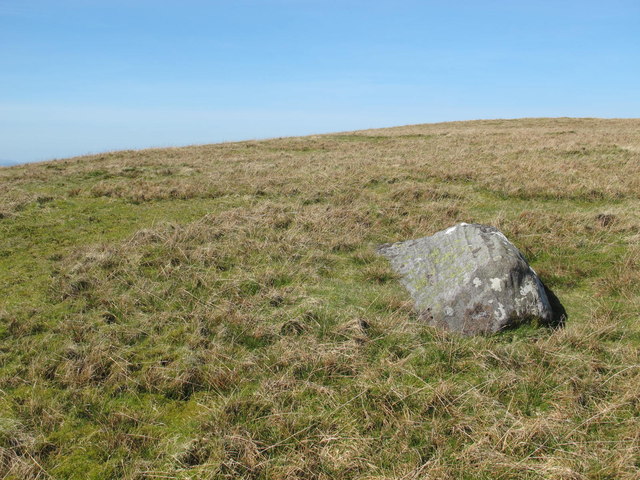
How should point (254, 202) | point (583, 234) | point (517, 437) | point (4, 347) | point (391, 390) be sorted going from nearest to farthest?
point (517, 437) < point (391, 390) < point (4, 347) < point (583, 234) < point (254, 202)

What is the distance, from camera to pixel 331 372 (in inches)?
209

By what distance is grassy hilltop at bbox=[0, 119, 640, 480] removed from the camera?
4059 mm

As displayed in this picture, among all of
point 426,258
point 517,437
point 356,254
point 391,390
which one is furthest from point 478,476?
point 356,254

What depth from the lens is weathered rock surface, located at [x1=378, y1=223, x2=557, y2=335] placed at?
20.5ft

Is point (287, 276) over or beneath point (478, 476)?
over

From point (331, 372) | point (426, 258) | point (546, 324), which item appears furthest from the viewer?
point (426, 258)

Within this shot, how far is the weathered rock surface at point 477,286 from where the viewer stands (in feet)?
20.5

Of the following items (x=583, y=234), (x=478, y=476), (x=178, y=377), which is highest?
(x=583, y=234)

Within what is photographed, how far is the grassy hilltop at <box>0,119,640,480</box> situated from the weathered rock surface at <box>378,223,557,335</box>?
32 cm

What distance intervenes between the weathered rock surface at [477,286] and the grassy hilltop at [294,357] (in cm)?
32

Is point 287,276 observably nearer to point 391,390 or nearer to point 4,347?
point 391,390

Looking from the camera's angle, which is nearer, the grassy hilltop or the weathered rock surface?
the grassy hilltop

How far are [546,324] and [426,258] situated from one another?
7.54 ft

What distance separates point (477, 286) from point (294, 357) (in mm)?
3028
